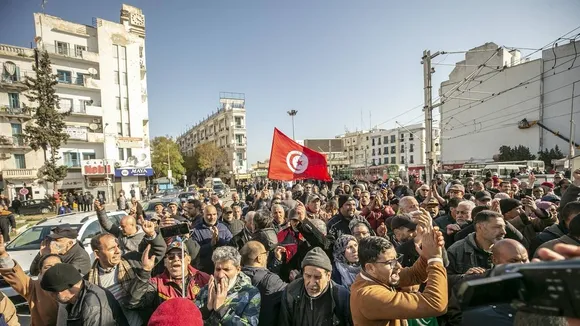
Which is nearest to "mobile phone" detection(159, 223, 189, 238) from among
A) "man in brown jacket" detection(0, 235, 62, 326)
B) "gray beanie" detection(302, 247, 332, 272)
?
"man in brown jacket" detection(0, 235, 62, 326)

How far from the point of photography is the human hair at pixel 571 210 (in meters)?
3.13

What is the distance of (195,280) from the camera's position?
3012mm

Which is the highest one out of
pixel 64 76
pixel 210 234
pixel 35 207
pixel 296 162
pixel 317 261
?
pixel 64 76

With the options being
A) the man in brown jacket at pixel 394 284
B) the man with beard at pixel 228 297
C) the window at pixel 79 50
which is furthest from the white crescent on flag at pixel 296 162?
the window at pixel 79 50

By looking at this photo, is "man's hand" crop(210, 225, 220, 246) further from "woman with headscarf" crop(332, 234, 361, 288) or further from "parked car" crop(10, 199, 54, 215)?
"parked car" crop(10, 199, 54, 215)

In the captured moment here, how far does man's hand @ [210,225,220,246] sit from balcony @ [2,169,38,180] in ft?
116

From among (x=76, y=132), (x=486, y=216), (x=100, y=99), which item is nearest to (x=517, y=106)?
(x=486, y=216)

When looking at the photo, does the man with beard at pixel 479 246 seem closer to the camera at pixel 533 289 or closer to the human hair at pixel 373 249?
the human hair at pixel 373 249

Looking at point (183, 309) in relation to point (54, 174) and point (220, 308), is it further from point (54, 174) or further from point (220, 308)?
point (54, 174)

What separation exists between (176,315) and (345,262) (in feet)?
7.14

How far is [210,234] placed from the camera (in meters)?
4.94

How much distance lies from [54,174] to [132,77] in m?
15.5

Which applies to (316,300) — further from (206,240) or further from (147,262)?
(206,240)

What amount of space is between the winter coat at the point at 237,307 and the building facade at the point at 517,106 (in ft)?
132
